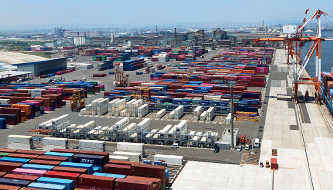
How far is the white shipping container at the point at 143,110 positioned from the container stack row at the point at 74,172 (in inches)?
918

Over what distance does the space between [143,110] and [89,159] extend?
26808mm

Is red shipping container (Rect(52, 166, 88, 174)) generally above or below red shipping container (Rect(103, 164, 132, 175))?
above

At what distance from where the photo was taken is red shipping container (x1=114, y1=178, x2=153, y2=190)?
93.3 feet

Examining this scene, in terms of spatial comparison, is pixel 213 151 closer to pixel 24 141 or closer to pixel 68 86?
pixel 24 141

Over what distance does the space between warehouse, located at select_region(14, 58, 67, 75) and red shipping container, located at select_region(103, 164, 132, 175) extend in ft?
294

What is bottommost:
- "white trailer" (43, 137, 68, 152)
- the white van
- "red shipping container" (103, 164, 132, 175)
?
the white van

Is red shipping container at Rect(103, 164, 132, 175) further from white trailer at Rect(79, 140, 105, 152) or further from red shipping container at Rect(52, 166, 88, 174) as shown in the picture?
white trailer at Rect(79, 140, 105, 152)

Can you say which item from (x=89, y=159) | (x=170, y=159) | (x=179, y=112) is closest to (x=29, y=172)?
(x=89, y=159)

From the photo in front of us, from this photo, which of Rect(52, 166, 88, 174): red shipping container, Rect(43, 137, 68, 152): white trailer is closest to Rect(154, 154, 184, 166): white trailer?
Rect(52, 166, 88, 174): red shipping container

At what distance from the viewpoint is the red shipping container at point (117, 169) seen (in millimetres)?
32219

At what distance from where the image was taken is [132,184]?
2880cm

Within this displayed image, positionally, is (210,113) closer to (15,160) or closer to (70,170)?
(70,170)

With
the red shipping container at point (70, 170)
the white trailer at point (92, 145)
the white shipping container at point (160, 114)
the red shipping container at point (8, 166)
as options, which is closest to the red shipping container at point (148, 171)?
the red shipping container at point (70, 170)

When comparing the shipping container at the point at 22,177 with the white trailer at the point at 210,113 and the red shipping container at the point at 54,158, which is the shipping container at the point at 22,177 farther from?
the white trailer at the point at 210,113
